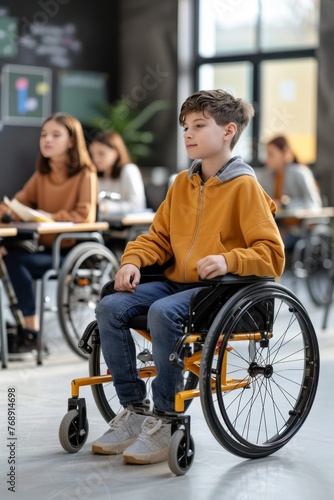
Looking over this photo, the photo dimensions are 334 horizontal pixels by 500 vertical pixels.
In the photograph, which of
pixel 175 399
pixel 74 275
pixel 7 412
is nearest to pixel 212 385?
pixel 175 399

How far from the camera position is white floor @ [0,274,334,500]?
2.35m

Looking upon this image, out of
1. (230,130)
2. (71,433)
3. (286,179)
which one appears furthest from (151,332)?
(286,179)

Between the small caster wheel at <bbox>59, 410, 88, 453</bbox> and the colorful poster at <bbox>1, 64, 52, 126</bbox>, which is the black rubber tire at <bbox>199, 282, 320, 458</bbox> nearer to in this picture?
the small caster wheel at <bbox>59, 410, 88, 453</bbox>

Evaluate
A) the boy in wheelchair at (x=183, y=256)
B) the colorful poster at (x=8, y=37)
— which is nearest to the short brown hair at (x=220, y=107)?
the boy in wheelchair at (x=183, y=256)

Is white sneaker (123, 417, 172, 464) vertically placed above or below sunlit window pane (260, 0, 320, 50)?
below

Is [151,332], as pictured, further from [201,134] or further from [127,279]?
[201,134]

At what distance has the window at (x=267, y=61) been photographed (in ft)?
27.7

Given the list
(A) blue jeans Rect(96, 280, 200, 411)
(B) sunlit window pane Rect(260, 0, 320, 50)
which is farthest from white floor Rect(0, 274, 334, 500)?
(B) sunlit window pane Rect(260, 0, 320, 50)

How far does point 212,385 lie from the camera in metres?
2.60

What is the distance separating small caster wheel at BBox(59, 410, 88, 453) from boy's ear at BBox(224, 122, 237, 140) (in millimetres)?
874

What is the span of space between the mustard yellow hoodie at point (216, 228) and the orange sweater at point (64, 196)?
1.54 m

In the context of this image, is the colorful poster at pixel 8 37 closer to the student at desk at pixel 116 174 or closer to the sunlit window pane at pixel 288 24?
the sunlit window pane at pixel 288 24

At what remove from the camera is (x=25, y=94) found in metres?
8.65

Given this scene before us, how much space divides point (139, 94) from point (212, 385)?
7.16 meters
